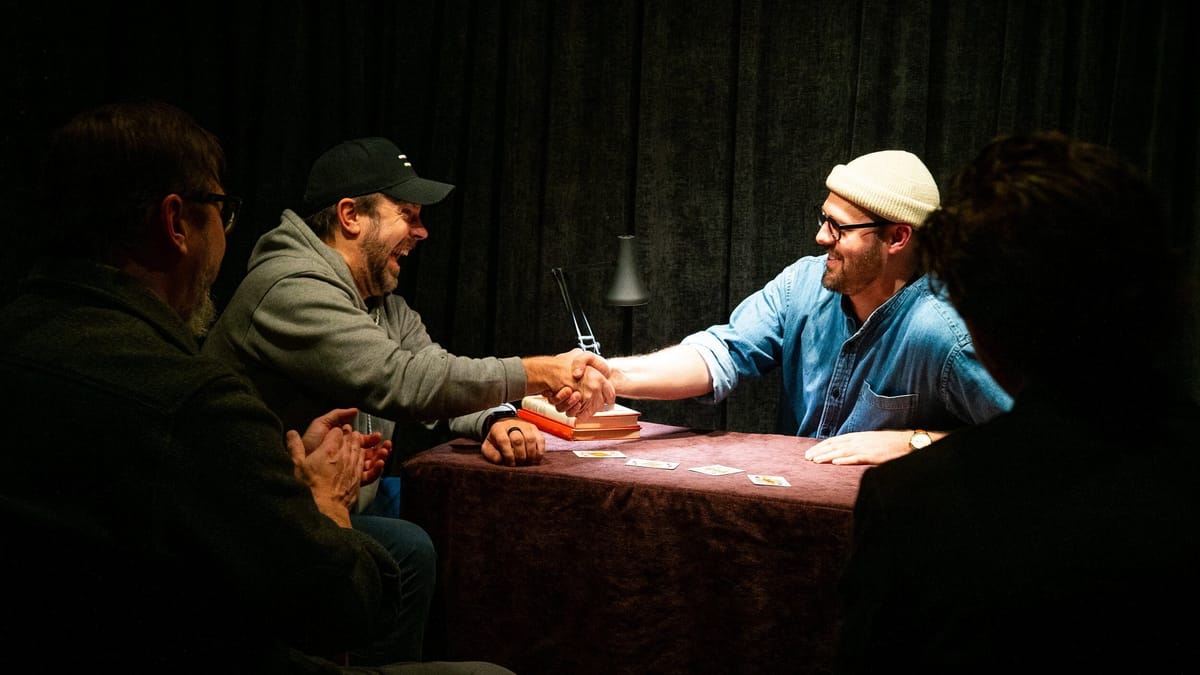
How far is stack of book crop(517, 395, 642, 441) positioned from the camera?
246 cm

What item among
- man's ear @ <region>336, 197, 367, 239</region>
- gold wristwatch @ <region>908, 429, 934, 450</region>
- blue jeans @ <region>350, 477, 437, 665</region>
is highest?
man's ear @ <region>336, 197, 367, 239</region>

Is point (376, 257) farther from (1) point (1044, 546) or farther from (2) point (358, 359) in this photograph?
(1) point (1044, 546)

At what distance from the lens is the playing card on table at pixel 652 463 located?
2.16 metres

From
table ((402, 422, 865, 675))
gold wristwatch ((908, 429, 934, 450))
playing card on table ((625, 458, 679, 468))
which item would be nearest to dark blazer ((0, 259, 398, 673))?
table ((402, 422, 865, 675))

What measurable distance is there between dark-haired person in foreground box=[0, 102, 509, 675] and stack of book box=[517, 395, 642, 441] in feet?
4.05

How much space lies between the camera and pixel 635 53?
344 centimetres

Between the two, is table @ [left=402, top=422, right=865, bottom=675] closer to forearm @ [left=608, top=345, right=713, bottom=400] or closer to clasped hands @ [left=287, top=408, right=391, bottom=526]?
forearm @ [left=608, top=345, right=713, bottom=400]

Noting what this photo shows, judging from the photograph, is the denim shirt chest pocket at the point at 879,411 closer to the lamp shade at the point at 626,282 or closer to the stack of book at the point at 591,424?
the stack of book at the point at 591,424

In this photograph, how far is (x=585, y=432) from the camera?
2.46 m

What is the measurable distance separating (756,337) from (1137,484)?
188 centimetres

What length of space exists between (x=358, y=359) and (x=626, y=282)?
106cm

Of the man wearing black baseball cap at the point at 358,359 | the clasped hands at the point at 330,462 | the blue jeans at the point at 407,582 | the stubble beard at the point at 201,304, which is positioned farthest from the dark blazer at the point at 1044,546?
the blue jeans at the point at 407,582

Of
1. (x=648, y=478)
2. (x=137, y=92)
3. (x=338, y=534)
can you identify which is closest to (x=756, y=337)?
(x=648, y=478)

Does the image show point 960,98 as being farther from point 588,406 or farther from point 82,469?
point 82,469
